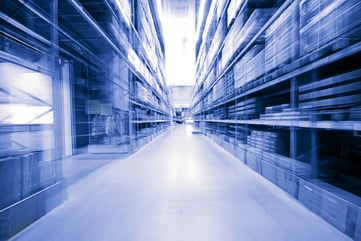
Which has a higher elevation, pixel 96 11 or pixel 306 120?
pixel 96 11

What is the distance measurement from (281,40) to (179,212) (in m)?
1.58

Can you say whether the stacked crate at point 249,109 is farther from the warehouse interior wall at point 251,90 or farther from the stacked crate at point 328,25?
Result: the stacked crate at point 328,25

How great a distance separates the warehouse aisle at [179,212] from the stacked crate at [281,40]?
1089 mm

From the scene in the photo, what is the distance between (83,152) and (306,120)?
3.20 m

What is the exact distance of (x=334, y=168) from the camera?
3.62 ft

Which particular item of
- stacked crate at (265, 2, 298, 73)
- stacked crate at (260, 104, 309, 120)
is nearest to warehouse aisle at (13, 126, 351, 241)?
stacked crate at (260, 104, 309, 120)

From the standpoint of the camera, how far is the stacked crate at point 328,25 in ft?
2.68

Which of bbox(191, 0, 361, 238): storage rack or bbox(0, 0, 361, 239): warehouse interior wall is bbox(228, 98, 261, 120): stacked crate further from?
bbox(191, 0, 361, 238): storage rack

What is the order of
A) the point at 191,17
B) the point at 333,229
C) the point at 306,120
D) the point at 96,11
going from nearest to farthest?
the point at 333,229 → the point at 306,120 → the point at 96,11 → the point at 191,17

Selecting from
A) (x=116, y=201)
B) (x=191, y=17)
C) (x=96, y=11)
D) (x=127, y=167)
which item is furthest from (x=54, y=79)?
(x=191, y=17)

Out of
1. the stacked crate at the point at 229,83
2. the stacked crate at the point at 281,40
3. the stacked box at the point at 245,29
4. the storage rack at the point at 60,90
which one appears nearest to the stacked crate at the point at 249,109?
the stacked crate at the point at 229,83

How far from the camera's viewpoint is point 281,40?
53.2 inches

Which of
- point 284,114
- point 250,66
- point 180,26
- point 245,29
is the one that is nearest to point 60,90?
point 284,114

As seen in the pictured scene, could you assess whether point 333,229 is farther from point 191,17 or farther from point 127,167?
point 191,17
